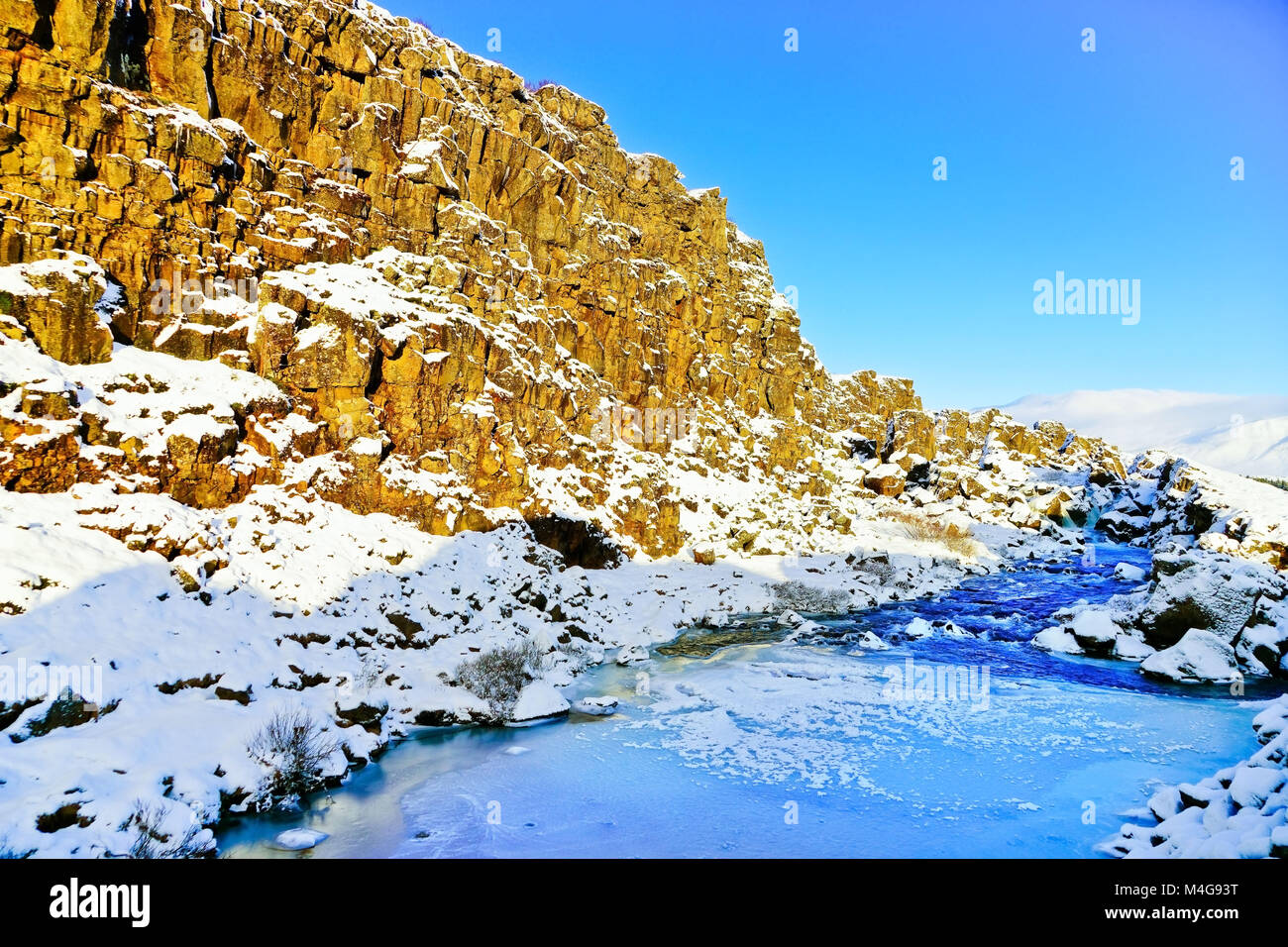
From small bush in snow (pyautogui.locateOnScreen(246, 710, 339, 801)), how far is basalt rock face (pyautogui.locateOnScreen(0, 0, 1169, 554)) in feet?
40.4

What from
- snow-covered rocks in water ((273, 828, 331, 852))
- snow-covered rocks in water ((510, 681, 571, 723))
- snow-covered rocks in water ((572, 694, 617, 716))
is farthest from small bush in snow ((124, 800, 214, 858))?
snow-covered rocks in water ((572, 694, 617, 716))

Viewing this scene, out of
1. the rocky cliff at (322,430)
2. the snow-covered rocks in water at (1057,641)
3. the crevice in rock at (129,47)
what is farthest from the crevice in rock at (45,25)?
the snow-covered rocks in water at (1057,641)

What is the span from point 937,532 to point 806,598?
32.9m

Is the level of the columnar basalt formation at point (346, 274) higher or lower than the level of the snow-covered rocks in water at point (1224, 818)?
higher

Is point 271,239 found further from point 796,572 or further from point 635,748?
point 796,572

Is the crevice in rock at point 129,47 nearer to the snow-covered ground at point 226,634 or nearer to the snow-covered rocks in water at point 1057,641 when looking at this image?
the snow-covered ground at point 226,634

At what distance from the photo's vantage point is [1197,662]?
91.0 feet

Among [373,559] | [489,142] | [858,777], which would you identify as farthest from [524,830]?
[489,142]

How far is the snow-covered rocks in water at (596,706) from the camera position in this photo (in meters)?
23.5

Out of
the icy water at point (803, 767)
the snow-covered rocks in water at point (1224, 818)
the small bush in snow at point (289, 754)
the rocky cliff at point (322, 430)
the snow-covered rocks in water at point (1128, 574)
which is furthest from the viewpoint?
the snow-covered rocks in water at point (1128, 574)

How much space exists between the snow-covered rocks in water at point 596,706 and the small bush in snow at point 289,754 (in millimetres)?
9035

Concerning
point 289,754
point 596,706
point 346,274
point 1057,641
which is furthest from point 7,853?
point 1057,641

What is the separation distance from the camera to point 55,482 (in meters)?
20.9

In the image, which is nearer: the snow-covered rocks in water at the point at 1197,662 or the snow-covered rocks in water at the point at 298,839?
the snow-covered rocks in water at the point at 298,839
